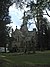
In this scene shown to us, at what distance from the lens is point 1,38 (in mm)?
49062

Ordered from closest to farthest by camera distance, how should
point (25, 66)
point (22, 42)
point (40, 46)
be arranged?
point (25, 66) → point (22, 42) → point (40, 46)

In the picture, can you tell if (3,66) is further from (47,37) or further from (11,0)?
(47,37)

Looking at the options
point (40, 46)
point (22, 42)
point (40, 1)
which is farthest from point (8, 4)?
→ point (40, 46)

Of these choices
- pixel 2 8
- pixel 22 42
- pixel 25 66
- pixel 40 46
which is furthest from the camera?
pixel 40 46

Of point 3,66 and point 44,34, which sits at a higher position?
point 44,34

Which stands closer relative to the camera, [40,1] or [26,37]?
[40,1]

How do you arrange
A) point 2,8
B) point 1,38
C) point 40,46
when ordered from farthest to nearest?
point 40,46
point 1,38
point 2,8

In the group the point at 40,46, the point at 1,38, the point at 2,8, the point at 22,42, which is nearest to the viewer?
the point at 2,8

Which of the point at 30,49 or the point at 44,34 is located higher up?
the point at 44,34

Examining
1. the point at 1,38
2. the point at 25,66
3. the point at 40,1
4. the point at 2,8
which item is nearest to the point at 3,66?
the point at 25,66

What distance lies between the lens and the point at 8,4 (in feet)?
89.8

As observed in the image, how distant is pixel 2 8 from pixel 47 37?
161ft

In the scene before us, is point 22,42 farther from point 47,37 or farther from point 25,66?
point 25,66

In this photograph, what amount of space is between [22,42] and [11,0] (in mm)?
28150
